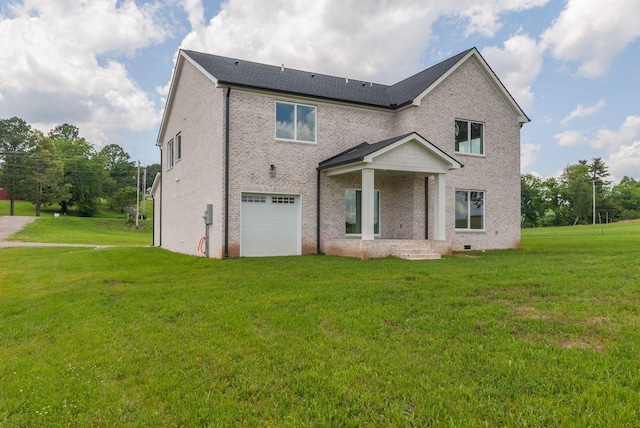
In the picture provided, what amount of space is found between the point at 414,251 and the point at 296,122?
644cm

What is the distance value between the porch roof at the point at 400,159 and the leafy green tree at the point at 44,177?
53.8 metres

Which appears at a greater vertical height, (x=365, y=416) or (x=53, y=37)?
(x=53, y=37)

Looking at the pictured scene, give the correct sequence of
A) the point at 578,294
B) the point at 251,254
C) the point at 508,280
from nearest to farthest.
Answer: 1. the point at 578,294
2. the point at 508,280
3. the point at 251,254

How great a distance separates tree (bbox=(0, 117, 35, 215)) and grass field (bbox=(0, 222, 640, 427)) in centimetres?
5769

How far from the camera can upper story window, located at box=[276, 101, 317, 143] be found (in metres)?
15.0

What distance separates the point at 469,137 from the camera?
17.6m

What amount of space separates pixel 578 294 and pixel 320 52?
19.9 m

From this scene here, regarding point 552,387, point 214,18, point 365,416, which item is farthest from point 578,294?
point 214,18

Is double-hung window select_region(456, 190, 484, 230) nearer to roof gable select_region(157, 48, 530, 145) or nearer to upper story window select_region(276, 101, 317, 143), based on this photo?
roof gable select_region(157, 48, 530, 145)

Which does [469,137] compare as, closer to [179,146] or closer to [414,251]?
[414,251]

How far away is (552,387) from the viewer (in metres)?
3.27

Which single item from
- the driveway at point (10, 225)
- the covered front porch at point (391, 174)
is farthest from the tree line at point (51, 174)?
the covered front porch at point (391, 174)

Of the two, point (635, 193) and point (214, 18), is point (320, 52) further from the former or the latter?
point (635, 193)

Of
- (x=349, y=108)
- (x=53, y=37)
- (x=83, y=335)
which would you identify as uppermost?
(x=53, y=37)
